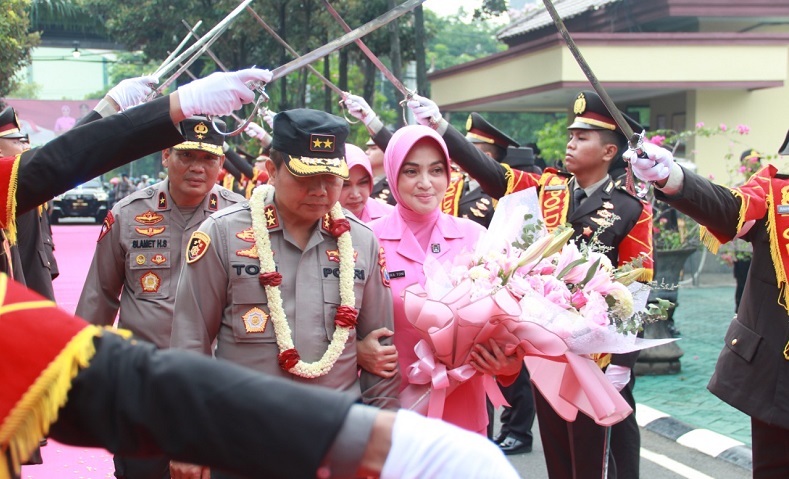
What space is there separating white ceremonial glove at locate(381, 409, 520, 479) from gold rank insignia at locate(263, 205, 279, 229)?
6.33 ft

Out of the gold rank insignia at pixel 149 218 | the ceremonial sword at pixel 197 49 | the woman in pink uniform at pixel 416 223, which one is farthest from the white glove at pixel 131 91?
the woman in pink uniform at pixel 416 223

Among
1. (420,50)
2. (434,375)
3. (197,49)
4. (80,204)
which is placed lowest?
(80,204)

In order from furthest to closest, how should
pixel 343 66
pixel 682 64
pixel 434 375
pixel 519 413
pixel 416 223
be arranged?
pixel 343 66 < pixel 682 64 < pixel 519 413 < pixel 416 223 < pixel 434 375

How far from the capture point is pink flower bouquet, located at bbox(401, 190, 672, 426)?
357 cm

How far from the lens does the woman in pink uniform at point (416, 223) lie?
13.6ft

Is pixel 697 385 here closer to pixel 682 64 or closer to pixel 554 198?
pixel 554 198

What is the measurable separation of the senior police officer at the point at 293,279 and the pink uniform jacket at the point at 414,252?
1.13ft

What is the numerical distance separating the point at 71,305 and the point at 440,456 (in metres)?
13.0

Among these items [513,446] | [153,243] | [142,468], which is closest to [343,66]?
[513,446]

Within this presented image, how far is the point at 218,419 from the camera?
170 centimetres

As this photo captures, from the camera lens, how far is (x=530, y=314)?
141 inches

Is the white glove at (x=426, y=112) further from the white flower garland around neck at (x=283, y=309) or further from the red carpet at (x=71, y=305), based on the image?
the red carpet at (x=71, y=305)

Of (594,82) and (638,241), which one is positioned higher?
(594,82)

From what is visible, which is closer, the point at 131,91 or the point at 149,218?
the point at 131,91
